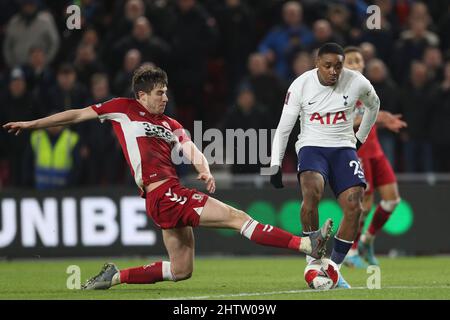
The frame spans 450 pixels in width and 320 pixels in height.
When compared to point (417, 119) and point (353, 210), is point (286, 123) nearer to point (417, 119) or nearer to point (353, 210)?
point (353, 210)

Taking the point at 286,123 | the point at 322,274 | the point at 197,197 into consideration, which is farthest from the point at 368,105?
the point at 197,197

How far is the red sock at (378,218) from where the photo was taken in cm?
1302

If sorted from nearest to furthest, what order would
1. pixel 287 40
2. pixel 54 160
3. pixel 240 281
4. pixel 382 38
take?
→ pixel 240 281 → pixel 54 160 → pixel 382 38 → pixel 287 40

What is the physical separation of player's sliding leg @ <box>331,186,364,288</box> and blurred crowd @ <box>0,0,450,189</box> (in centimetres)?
557

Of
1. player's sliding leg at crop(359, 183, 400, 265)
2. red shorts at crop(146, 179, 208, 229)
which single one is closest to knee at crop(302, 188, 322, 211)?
red shorts at crop(146, 179, 208, 229)

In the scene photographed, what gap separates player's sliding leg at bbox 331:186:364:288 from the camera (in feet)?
32.2

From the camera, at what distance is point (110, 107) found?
9.61 metres

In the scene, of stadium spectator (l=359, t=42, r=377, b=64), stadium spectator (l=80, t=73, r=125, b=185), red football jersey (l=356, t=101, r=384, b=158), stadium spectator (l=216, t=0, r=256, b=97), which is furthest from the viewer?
stadium spectator (l=216, t=0, r=256, b=97)

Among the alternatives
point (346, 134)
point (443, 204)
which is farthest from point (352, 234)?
point (443, 204)

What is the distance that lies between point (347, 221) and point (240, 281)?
5.20 ft

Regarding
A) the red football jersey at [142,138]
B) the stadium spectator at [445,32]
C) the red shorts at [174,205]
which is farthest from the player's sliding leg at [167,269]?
the stadium spectator at [445,32]

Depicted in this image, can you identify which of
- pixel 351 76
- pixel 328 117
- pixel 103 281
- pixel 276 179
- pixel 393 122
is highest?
pixel 351 76

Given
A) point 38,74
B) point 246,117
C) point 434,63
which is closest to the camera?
point 246,117

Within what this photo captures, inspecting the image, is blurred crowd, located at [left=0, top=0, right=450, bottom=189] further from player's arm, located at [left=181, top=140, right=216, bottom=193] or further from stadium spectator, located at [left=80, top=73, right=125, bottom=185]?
player's arm, located at [left=181, top=140, right=216, bottom=193]
